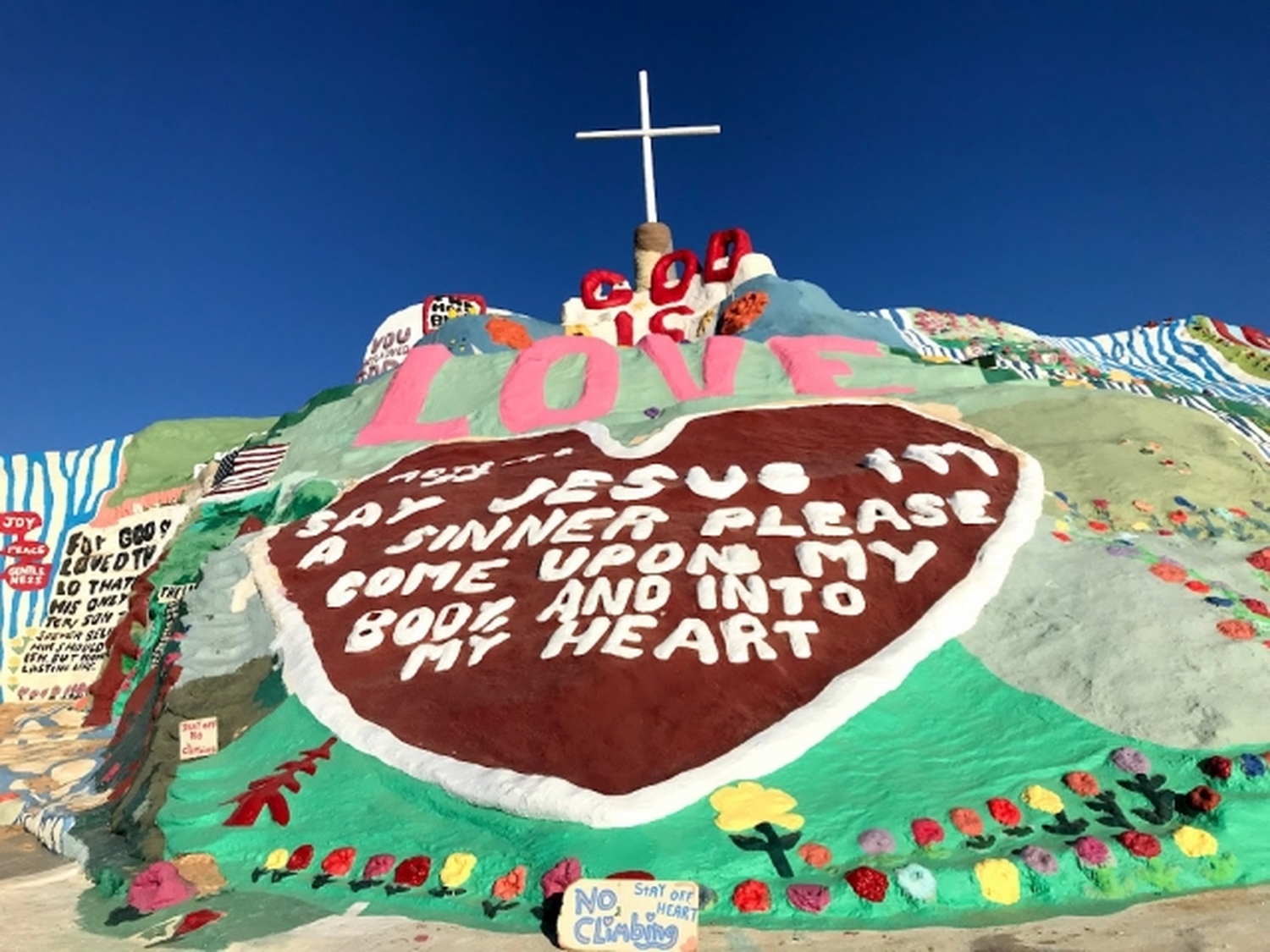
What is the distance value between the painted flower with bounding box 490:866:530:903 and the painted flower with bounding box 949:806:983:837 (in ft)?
7.09

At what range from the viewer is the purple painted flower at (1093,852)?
432 cm

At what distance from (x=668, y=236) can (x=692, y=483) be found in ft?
35.9

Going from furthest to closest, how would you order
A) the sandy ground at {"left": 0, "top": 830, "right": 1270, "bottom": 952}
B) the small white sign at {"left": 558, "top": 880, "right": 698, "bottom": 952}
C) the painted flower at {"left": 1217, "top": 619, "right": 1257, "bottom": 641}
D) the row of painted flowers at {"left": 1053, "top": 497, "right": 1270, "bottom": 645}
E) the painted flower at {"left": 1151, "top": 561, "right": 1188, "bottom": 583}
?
the painted flower at {"left": 1151, "top": 561, "right": 1188, "bottom": 583}, the row of painted flowers at {"left": 1053, "top": 497, "right": 1270, "bottom": 645}, the painted flower at {"left": 1217, "top": 619, "right": 1257, "bottom": 641}, the small white sign at {"left": 558, "top": 880, "right": 698, "bottom": 952}, the sandy ground at {"left": 0, "top": 830, "right": 1270, "bottom": 952}

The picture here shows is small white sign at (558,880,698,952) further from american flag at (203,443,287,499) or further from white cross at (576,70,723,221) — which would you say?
white cross at (576,70,723,221)

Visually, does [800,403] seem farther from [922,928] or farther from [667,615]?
[922,928]

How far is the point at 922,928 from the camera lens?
3986 mm

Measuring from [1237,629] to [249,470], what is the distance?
36.7ft

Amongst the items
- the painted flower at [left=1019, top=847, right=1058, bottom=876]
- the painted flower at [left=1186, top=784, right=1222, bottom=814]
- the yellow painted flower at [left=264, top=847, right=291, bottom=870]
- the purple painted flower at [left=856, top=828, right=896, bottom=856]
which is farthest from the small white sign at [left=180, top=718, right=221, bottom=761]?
the painted flower at [left=1186, top=784, right=1222, bottom=814]

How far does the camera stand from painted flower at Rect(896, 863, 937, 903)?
4207mm

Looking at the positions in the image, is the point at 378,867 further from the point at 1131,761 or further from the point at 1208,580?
the point at 1208,580

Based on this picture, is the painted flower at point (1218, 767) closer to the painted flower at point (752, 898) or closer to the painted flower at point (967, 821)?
the painted flower at point (967, 821)

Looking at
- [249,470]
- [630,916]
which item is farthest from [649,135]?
[630,916]

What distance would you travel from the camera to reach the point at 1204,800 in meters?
4.65

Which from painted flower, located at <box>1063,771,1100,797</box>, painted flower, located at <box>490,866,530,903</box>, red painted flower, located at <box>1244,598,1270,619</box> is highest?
red painted flower, located at <box>1244,598,1270,619</box>
